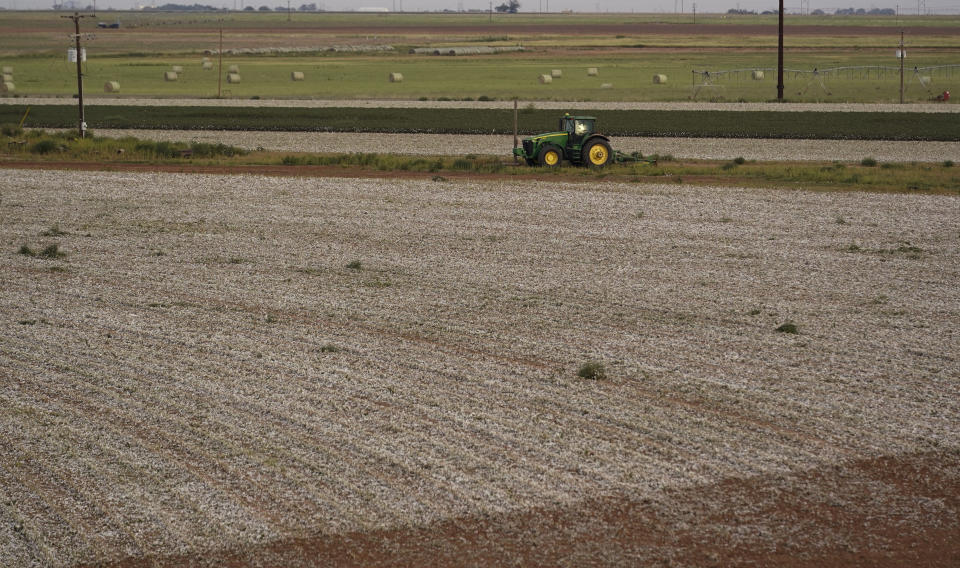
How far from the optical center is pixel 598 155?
34312 millimetres

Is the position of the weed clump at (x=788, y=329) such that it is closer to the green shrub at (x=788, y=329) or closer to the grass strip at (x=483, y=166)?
the green shrub at (x=788, y=329)

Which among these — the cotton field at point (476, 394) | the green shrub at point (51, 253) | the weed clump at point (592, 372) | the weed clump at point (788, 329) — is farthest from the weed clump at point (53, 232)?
the weed clump at point (788, 329)

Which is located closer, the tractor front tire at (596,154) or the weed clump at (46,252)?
the weed clump at (46,252)

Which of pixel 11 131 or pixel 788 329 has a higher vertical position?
pixel 11 131

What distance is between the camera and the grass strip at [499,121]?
48.3m

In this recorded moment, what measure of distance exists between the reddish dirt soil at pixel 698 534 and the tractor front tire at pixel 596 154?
24.6m

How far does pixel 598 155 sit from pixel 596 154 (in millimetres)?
70

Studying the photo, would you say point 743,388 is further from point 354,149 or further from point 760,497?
point 354,149

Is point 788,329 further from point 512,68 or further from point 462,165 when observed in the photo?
point 512,68

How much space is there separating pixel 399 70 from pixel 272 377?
3731 inches

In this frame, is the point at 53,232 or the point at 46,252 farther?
the point at 53,232

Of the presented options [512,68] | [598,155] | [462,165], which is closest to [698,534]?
[598,155]

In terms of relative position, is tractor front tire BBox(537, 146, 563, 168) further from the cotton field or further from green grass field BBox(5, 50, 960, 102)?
green grass field BBox(5, 50, 960, 102)

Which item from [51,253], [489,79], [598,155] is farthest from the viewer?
[489,79]
